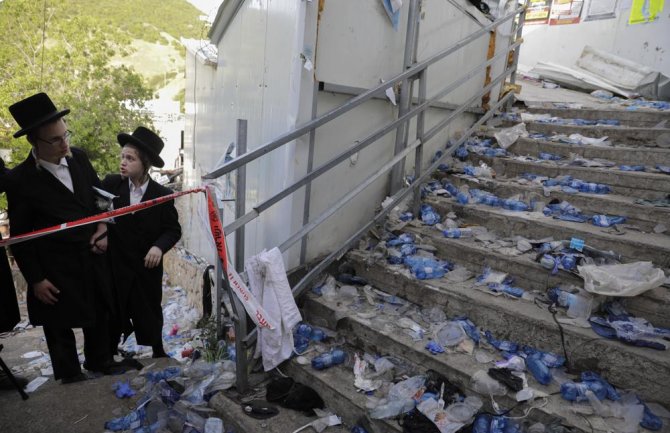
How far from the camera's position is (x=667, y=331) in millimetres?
2092

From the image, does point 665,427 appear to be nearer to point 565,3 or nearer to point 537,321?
point 537,321

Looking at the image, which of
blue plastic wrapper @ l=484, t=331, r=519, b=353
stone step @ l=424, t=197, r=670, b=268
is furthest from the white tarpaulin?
blue plastic wrapper @ l=484, t=331, r=519, b=353

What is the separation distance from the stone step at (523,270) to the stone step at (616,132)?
222 centimetres

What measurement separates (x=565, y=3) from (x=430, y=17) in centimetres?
767

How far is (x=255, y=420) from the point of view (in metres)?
2.10

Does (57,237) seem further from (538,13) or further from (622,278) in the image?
(538,13)

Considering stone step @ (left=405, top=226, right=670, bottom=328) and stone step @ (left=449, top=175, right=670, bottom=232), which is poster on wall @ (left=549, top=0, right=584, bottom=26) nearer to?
stone step @ (left=449, top=175, right=670, bottom=232)

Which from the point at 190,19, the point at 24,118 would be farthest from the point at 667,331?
the point at 190,19

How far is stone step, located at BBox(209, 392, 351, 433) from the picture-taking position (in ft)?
6.75

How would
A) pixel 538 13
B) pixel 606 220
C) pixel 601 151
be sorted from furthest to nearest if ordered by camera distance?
pixel 538 13
pixel 601 151
pixel 606 220

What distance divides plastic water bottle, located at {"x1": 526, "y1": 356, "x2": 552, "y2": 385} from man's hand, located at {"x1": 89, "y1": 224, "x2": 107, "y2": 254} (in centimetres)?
265

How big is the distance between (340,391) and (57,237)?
193cm

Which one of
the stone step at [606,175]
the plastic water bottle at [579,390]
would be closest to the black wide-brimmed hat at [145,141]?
the plastic water bottle at [579,390]

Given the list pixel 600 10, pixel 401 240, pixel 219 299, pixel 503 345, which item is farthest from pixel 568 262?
pixel 600 10
